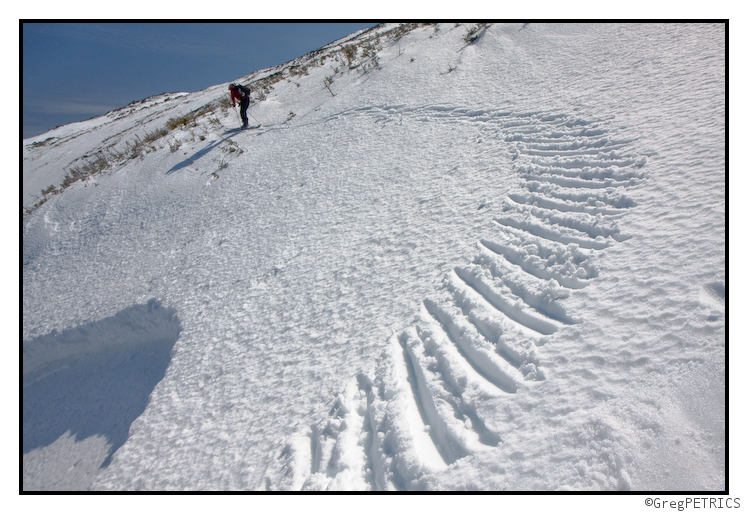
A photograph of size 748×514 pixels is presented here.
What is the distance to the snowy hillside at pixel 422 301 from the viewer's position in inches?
66.9

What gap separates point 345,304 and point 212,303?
1.43 meters

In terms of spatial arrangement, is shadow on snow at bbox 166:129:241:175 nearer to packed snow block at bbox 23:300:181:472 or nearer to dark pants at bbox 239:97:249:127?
dark pants at bbox 239:97:249:127

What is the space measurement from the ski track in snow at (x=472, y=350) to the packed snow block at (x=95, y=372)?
230 centimetres

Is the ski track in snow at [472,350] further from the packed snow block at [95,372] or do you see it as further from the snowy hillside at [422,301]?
the packed snow block at [95,372]

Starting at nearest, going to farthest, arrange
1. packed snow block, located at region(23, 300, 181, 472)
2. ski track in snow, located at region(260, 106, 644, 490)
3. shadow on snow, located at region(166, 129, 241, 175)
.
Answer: ski track in snow, located at region(260, 106, 644, 490)
packed snow block, located at region(23, 300, 181, 472)
shadow on snow, located at region(166, 129, 241, 175)

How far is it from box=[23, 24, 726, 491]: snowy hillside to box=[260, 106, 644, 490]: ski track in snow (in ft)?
0.05

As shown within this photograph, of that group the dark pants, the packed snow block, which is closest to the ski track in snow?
the packed snow block

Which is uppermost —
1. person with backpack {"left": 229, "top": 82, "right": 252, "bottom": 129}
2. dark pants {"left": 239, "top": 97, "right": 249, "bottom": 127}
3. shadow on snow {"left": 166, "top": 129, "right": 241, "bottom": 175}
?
person with backpack {"left": 229, "top": 82, "right": 252, "bottom": 129}

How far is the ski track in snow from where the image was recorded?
183 cm

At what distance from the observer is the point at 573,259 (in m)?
2.51

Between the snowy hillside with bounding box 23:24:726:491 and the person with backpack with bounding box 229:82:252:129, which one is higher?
the person with backpack with bounding box 229:82:252:129

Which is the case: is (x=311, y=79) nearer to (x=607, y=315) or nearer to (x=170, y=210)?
(x=170, y=210)

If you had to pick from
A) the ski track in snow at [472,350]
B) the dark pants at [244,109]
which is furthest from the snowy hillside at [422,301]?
the dark pants at [244,109]

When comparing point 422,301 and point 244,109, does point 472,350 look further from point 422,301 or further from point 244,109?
point 244,109
